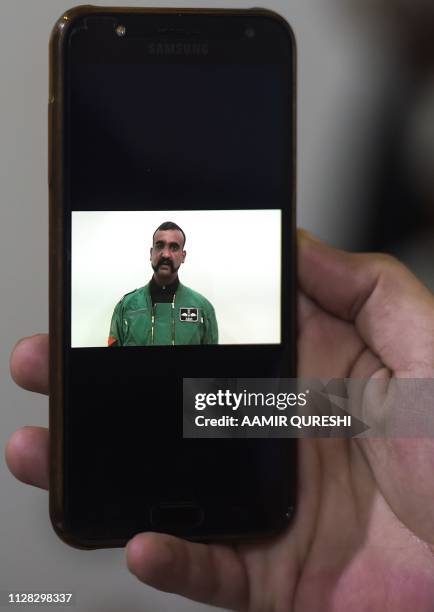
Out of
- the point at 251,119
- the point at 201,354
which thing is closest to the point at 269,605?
the point at 201,354

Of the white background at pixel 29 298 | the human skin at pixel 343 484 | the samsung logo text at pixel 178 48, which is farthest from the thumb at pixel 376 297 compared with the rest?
the white background at pixel 29 298

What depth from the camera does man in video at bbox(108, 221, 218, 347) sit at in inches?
16.3

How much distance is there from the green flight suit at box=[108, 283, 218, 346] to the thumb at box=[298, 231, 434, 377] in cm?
7

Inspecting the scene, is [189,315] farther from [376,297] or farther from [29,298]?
[29,298]

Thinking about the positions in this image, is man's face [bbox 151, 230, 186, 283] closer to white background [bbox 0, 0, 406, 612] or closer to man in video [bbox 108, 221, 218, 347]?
man in video [bbox 108, 221, 218, 347]

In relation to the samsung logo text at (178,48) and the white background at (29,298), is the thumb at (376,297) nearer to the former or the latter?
the samsung logo text at (178,48)

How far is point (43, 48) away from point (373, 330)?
343 millimetres

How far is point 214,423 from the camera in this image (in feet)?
1.38

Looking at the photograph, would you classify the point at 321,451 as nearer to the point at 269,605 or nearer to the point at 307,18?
the point at 269,605

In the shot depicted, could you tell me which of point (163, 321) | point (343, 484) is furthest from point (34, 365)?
point (343, 484)

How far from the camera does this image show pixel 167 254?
0.41 metres

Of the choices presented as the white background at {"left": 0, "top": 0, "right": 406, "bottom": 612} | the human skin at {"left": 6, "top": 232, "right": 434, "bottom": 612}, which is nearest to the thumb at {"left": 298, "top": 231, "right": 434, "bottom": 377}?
the human skin at {"left": 6, "top": 232, "right": 434, "bottom": 612}

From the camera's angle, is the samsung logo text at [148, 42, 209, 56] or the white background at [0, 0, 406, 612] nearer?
the samsung logo text at [148, 42, 209, 56]

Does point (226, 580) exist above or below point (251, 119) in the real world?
below
